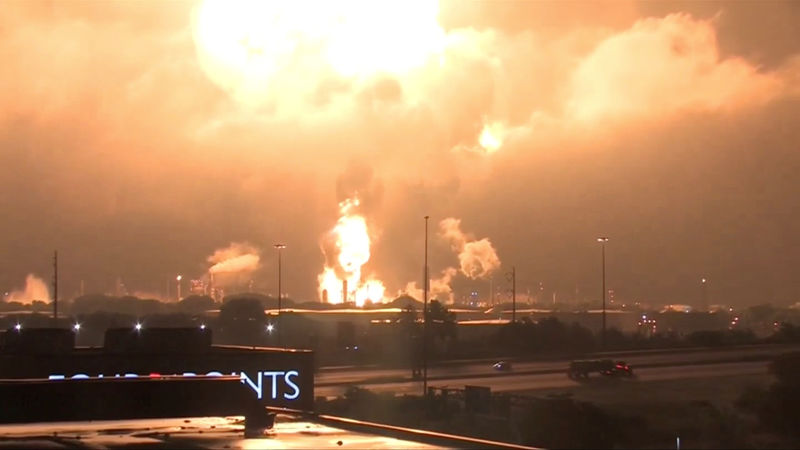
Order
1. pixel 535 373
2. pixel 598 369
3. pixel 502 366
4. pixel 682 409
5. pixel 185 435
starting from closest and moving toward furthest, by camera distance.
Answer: pixel 185 435 → pixel 682 409 → pixel 598 369 → pixel 535 373 → pixel 502 366

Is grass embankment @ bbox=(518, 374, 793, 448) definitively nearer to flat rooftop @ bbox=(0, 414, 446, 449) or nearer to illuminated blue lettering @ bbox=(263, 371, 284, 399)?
illuminated blue lettering @ bbox=(263, 371, 284, 399)

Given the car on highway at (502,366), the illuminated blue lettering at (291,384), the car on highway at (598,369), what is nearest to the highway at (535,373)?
the car on highway at (502,366)

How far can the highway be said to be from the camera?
79.1 m

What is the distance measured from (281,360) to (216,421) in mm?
11211

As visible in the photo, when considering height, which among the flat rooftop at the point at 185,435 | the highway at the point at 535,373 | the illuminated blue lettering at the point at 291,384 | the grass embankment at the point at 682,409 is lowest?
the grass embankment at the point at 682,409

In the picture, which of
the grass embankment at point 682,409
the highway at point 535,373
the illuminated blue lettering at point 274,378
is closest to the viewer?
the illuminated blue lettering at point 274,378

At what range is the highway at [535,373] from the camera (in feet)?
260

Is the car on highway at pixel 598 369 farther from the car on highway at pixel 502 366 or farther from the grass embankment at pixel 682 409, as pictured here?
the car on highway at pixel 502 366

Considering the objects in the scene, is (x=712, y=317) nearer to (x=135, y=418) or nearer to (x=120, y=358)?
(x=120, y=358)

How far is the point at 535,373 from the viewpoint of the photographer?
8856 centimetres

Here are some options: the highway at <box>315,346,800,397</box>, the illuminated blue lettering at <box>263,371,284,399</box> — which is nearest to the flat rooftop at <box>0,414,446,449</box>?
the illuminated blue lettering at <box>263,371,284,399</box>

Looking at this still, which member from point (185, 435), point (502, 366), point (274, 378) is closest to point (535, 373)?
point (502, 366)

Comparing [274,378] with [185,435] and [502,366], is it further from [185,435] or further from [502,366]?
[502,366]

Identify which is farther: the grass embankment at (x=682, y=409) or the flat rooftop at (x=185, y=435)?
the grass embankment at (x=682, y=409)
